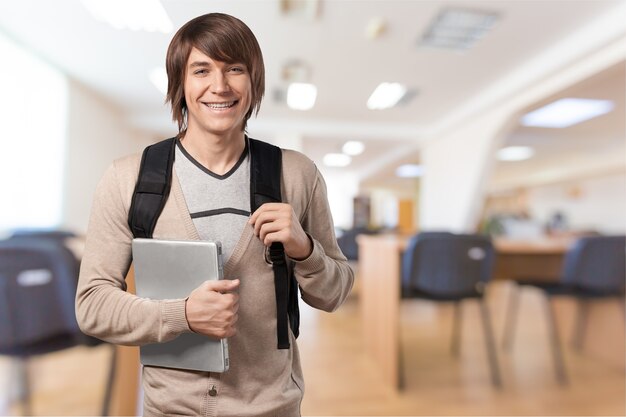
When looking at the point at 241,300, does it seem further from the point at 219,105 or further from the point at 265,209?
the point at 219,105

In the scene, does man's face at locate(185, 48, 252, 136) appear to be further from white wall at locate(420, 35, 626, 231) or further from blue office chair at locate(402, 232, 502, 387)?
blue office chair at locate(402, 232, 502, 387)

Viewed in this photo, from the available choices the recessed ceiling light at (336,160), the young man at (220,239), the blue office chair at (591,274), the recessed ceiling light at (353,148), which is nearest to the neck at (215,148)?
the young man at (220,239)

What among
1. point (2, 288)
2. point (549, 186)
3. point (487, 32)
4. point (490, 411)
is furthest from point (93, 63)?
point (549, 186)

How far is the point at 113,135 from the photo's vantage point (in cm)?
70

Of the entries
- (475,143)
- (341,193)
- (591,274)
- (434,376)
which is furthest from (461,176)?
(341,193)

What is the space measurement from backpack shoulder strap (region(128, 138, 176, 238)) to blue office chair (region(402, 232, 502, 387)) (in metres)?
1.45

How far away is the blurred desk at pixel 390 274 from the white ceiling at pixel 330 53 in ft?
2.43

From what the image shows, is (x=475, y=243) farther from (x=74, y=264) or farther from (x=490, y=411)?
(x=74, y=264)

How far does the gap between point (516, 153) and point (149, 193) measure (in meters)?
8.05

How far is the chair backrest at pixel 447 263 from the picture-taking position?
1.78 metres

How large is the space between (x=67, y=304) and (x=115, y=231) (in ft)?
2.44

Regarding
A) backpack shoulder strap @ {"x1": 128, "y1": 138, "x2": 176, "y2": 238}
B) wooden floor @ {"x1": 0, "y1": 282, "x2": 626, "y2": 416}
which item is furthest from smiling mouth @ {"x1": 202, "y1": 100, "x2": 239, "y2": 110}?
wooden floor @ {"x1": 0, "y1": 282, "x2": 626, "y2": 416}

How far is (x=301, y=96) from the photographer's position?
801 mm

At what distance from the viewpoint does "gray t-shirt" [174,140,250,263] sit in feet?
1.73
